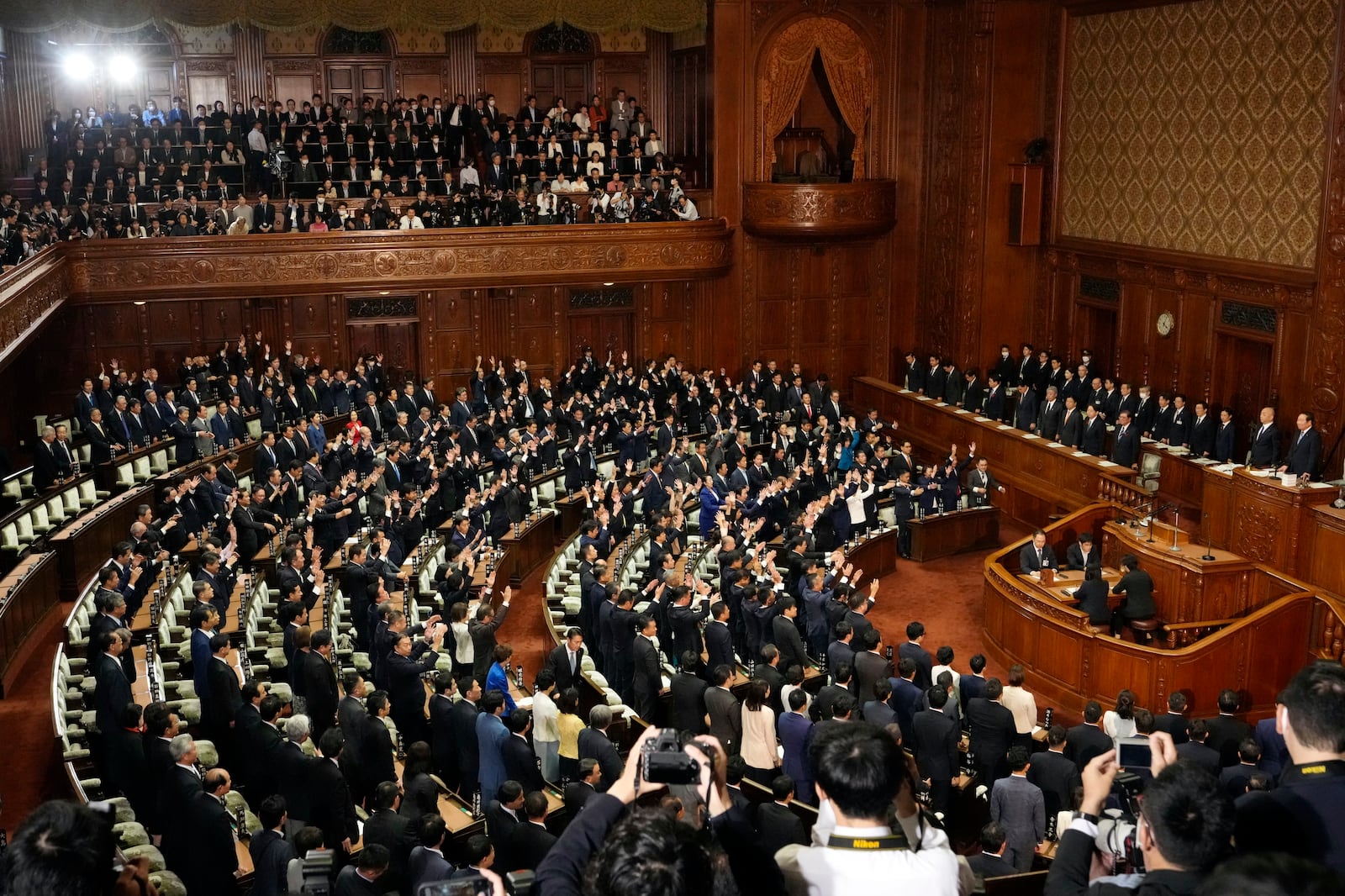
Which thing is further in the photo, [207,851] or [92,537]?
[92,537]

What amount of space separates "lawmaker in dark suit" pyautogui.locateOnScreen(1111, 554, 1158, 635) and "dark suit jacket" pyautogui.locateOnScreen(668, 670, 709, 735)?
4805 mm

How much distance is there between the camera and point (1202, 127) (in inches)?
644

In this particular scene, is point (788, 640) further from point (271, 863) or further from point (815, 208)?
point (815, 208)

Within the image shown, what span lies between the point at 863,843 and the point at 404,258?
17.2 m

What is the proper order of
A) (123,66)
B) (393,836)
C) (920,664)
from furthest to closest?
(123,66)
(920,664)
(393,836)

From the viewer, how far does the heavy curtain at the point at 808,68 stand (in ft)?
68.9

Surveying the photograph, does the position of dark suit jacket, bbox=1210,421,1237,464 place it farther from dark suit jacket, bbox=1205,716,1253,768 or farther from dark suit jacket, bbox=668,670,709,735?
dark suit jacket, bbox=668,670,709,735

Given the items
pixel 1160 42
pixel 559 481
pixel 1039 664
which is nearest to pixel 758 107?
pixel 1160 42

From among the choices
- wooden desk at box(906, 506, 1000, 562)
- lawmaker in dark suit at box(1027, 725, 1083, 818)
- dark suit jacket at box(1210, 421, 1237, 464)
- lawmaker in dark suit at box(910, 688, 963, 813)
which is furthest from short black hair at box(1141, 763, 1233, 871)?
dark suit jacket at box(1210, 421, 1237, 464)

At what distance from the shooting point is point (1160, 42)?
1709cm

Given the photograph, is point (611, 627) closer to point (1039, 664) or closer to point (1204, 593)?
point (1039, 664)

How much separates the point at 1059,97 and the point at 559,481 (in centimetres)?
980

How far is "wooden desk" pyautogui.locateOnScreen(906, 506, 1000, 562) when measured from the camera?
1544 centimetres

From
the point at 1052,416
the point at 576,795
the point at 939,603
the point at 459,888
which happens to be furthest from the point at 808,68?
the point at 459,888
